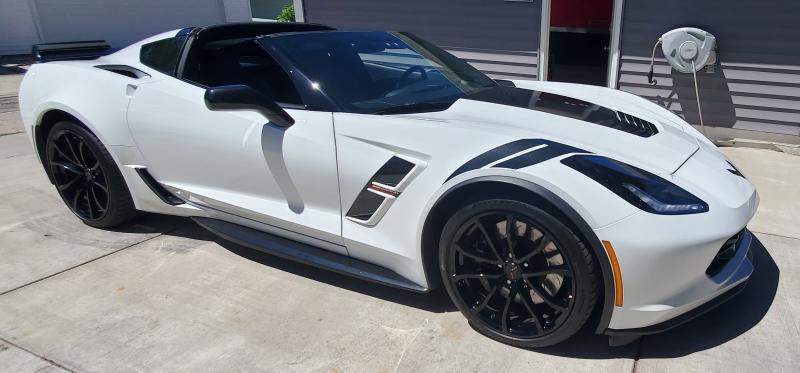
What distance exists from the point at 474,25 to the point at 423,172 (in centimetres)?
485

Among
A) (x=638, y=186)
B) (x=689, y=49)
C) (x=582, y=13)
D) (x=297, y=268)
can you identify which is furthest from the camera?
(x=582, y=13)

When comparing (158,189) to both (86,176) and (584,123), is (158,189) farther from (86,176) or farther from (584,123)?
(584,123)

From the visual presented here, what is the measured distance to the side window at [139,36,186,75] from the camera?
3.34 meters

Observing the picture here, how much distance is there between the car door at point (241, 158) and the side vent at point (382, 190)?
0.14m

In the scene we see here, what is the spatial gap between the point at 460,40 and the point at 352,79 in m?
4.33

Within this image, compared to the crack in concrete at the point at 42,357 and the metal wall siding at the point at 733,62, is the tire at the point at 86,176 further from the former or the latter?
the metal wall siding at the point at 733,62

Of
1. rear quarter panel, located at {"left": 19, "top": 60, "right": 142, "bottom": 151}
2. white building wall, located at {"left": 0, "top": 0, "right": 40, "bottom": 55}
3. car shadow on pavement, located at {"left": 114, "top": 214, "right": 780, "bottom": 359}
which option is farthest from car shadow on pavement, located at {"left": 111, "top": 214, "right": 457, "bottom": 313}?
white building wall, located at {"left": 0, "top": 0, "right": 40, "bottom": 55}

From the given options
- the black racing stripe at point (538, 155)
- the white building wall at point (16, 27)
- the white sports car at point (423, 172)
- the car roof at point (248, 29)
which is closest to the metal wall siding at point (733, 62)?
the white sports car at point (423, 172)

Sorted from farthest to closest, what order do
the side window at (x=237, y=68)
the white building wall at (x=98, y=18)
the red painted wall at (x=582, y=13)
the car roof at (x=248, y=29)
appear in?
the white building wall at (x=98, y=18) → the red painted wall at (x=582, y=13) → the car roof at (x=248, y=29) → the side window at (x=237, y=68)

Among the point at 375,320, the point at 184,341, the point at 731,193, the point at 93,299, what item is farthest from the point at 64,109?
the point at 731,193

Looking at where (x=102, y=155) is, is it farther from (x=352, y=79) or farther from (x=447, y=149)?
(x=447, y=149)

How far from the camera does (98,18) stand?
16703 mm

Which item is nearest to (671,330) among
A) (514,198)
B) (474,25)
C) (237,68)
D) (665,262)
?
(665,262)

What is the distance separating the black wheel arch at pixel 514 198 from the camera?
6.82 ft
